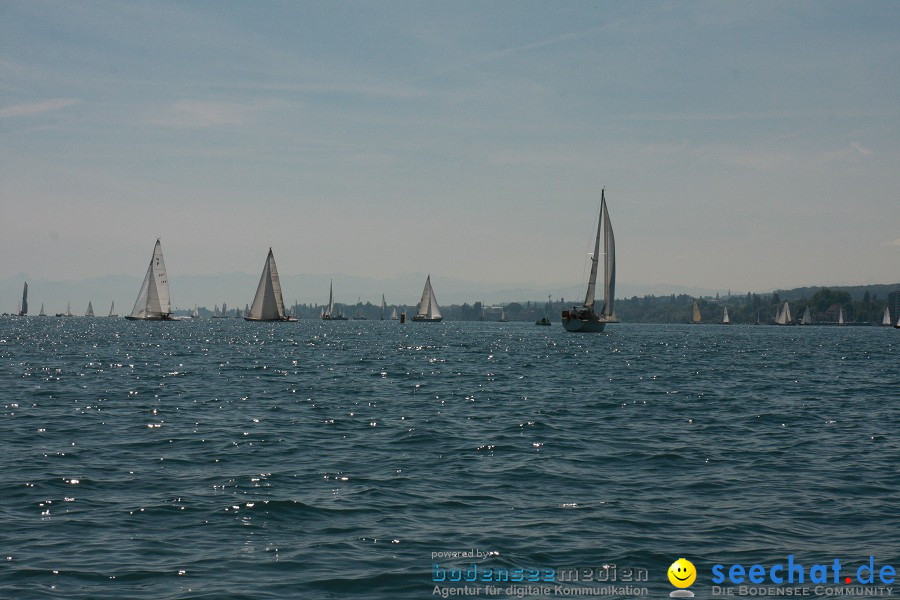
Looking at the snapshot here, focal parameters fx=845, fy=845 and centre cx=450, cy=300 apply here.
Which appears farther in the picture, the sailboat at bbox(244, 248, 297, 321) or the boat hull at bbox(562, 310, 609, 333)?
the sailboat at bbox(244, 248, 297, 321)

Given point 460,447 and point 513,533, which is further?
point 460,447

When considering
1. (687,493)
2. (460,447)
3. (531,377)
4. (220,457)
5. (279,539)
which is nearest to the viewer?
(279,539)

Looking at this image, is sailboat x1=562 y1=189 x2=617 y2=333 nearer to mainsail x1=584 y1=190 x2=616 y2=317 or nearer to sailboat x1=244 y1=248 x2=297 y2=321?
mainsail x1=584 y1=190 x2=616 y2=317

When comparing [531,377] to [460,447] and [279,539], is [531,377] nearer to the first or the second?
[460,447]

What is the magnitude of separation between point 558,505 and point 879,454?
1060 cm

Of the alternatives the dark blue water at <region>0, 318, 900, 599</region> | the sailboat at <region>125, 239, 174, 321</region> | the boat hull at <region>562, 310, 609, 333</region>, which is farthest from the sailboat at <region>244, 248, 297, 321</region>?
the dark blue water at <region>0, 318, 900, 599</region>

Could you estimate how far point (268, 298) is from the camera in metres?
154

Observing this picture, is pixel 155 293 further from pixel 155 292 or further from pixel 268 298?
pixel 268 298

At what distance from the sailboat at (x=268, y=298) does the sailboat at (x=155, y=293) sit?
15.6 m

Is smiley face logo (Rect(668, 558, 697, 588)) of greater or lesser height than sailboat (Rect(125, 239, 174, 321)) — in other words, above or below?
below

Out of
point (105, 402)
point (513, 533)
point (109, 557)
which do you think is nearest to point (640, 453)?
point (513, 533)

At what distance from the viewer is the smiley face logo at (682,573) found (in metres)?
11.3

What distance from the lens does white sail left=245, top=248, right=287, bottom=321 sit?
147625 millimetres

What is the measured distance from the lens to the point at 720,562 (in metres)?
12.2
